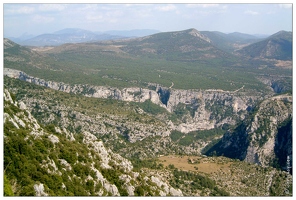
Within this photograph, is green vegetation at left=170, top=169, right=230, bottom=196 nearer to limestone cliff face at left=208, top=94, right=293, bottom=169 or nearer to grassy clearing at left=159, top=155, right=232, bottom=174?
grassy clearing at left=159, top=155, right=232, bottom=174

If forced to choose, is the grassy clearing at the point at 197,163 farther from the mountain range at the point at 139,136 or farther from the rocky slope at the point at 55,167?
the rocky slope at the point at 55,167

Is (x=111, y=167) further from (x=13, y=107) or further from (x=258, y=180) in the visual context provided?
(x=258, y=180)

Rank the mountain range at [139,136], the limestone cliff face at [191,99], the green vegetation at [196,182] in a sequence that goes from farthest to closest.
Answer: the limestone cliff face at [191,99], the green vegetation at [196,182], the mountain range at [139,136]

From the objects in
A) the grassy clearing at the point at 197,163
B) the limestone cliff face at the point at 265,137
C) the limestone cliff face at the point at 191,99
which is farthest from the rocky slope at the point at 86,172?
the limestone cliff face at the point at 191,99

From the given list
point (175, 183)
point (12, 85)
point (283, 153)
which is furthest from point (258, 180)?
point (12, 85)

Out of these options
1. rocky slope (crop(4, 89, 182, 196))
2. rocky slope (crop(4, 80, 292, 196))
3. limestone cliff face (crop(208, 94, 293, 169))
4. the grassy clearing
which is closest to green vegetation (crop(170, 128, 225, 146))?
limestone cliff face (crop(208, 94, 293, 169))

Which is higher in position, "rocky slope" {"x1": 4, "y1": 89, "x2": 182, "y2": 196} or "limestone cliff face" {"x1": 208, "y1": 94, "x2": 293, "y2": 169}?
"rocky slope" {"x1": 4, "y1": 89, "x2": 182, "y2": 196}

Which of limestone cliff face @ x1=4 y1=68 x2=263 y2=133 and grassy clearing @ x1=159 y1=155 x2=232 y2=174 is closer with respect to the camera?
grassy clearing @ x1=159 y1=155 x2=232 y2=174
